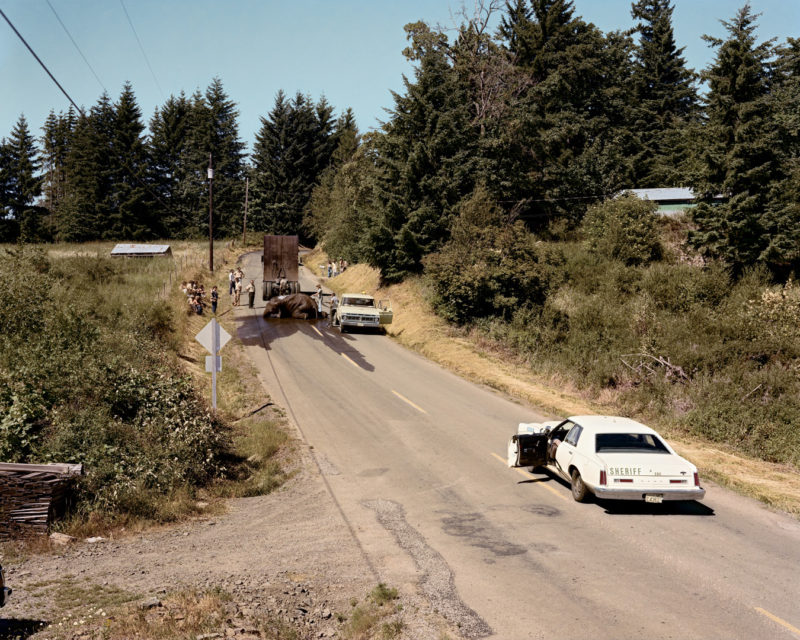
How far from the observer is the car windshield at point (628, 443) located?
11828 millimetres

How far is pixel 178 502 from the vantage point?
39.6ft

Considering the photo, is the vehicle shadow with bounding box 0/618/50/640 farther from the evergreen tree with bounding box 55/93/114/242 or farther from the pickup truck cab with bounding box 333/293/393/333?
the evergreen tree with bounding box 55/93/114/242

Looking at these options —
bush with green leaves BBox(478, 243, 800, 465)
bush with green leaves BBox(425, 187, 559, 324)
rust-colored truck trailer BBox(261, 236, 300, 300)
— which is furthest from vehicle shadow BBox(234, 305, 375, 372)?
bush with green leaves BBox(478, 243, 800, 465)

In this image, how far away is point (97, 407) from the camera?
45.7ft

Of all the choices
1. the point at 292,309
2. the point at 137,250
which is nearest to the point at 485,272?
the point at 292,309

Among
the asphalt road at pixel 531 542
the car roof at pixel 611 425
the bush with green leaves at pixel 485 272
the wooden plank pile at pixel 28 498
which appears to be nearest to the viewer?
the asphalt road at pixel 531 542

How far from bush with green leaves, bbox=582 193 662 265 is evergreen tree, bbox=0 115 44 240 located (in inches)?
3032

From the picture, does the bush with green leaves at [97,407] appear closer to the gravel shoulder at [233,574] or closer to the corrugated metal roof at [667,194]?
the gravel shoulder at [233,574]

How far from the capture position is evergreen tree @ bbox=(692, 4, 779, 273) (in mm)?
34250

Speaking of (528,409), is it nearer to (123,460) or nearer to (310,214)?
(123,460)

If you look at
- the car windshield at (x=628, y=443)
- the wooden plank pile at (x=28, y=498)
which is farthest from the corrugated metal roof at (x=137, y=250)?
the car windshield at (x=628, y=443)

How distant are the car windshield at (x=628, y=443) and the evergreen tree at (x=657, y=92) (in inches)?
2027

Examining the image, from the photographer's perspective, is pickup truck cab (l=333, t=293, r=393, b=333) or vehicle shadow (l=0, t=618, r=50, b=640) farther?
pickup truck cab (l=333, t=293, r=393, b=333)

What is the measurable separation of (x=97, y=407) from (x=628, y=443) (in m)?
11.6
